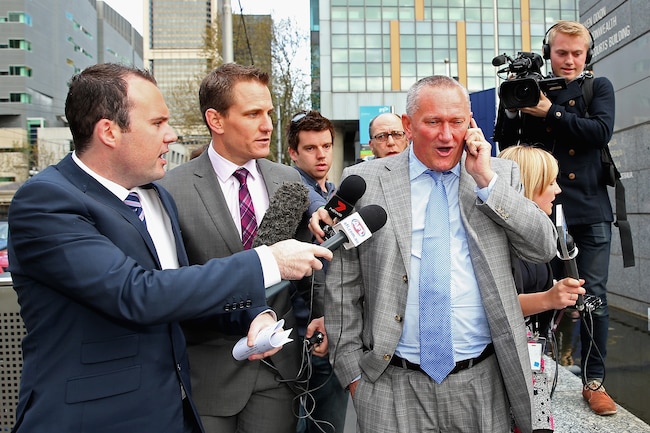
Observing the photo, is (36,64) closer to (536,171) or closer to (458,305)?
(536,171)

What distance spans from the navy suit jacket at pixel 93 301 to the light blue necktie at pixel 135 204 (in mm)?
200

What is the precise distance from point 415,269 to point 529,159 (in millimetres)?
1146

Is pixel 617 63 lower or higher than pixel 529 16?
lower

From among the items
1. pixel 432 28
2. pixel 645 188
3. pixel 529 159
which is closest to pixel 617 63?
pixel 645 188

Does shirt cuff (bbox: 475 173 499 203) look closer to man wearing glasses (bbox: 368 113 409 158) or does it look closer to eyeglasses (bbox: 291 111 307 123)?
eyeglasses (bbox: 291 111 307 123)

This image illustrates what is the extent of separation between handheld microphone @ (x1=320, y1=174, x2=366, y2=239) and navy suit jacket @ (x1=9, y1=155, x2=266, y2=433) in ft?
1.48

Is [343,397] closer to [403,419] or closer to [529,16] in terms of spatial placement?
[403,419]

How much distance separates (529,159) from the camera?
3.29 m

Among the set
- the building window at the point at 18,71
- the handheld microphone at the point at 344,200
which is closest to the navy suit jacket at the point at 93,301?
the handheld microphone at the point at 344,200

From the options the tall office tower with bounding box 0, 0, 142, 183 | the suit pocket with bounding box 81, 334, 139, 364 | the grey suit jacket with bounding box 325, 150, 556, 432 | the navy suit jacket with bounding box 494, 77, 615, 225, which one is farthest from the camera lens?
the tall office tower with bounding box 0, 0, 142, 183

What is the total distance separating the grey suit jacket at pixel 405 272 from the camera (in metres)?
2.48

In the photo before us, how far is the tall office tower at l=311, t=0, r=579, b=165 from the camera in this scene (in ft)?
152

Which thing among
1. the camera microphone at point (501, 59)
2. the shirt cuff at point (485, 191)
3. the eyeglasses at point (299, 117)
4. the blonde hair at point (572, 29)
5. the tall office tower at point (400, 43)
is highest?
the tall office tower at point (400, 43)

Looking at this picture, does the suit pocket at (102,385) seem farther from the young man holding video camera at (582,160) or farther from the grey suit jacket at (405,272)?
the young man holding video camera at (582,160)
